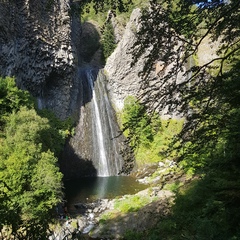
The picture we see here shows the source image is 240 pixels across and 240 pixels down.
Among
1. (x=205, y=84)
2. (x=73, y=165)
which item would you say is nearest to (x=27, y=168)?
(x=205, y=84)

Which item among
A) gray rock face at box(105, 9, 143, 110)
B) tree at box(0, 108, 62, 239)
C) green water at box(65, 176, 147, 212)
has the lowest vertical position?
green water at box(65, 176, 147, 212)

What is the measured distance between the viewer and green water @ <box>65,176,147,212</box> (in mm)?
20344

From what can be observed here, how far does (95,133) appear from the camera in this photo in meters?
30.3

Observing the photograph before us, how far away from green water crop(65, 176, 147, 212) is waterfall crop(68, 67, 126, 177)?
217 cm

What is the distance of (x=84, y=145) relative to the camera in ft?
96.1

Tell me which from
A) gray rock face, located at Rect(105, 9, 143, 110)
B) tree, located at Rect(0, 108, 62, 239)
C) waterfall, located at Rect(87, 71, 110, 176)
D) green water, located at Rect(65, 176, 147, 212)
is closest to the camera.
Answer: tree, located at Rect(0, 108, 62, 239)

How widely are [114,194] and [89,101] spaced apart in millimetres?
14562

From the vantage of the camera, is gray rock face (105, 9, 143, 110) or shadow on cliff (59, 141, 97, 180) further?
gray rock face (105, 9, 143, 110)

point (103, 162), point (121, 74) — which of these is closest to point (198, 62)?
point (121, 74)

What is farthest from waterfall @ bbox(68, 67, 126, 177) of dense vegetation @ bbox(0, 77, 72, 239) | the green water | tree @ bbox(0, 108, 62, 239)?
tree @ bbox(0, 108, 62, 239)

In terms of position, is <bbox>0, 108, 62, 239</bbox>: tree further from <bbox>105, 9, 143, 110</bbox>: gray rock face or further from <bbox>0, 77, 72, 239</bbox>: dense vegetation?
<bbox>105, 9, 143, 110</bbox>: gray rock face

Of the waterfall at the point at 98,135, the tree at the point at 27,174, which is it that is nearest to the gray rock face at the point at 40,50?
the waterfall at the point at 98,135

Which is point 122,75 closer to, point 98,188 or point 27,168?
point 98,188

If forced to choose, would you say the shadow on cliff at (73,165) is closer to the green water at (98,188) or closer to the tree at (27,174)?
the green water at (98,188)
